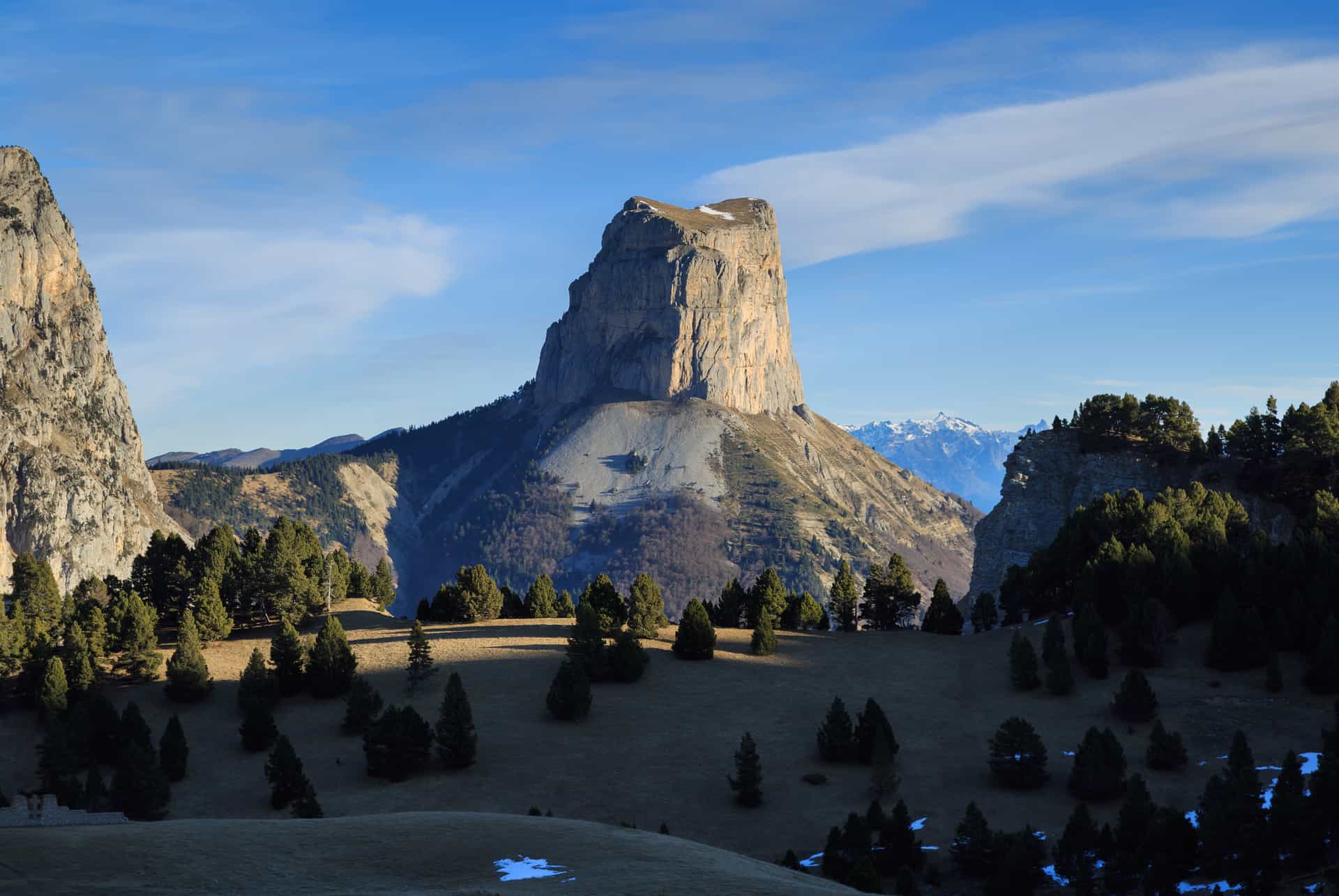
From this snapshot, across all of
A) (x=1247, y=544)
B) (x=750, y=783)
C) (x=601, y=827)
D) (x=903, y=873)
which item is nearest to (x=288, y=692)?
(x=750, y=783)

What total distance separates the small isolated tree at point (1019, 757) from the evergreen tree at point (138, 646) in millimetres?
57328

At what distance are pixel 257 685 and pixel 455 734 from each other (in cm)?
1734

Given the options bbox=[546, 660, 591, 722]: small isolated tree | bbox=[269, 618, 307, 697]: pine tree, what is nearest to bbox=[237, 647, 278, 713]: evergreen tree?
bbox=[269, 618, 307, 697]: pine tree

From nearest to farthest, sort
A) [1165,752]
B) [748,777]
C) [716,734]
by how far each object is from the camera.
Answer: [748,777], [1165,752], [716,734]

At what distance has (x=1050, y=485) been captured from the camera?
141 meters

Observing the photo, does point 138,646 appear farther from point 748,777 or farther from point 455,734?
point 748,777

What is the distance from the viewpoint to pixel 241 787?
233 ft

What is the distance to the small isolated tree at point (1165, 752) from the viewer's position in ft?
226

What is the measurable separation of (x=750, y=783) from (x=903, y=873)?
13921mm

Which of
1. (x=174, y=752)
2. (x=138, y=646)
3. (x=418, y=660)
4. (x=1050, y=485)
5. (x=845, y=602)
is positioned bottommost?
(x=174, y=752)

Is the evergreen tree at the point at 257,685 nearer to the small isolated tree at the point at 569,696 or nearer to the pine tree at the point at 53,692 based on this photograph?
the pine tree at the point at 53,692

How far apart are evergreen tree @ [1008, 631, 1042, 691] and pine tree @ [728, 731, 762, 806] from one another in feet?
82.9

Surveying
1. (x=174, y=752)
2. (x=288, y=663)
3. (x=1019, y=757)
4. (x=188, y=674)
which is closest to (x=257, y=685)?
(x=288, y=663)

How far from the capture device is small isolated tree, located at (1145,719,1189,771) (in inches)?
2712
